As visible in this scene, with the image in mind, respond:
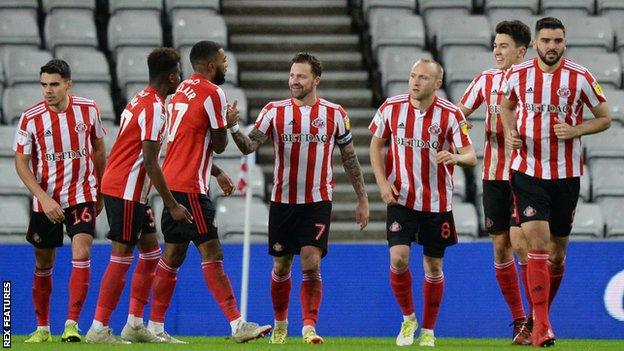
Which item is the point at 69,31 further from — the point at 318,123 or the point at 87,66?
the point at 318,123

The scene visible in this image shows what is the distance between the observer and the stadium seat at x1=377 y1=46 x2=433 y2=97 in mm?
14406

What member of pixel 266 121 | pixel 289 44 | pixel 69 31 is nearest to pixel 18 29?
pixel 69 31

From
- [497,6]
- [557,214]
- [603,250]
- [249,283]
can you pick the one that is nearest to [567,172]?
[557,214]

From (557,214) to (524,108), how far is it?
72 centimetres

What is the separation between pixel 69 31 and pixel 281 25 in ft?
8.77

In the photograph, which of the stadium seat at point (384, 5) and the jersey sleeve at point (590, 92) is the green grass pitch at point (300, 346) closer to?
the jersey sleeve at point (590, 92)

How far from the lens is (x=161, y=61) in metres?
9.02

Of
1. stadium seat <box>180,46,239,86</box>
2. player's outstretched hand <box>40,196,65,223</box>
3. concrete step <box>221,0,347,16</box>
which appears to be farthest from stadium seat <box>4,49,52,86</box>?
player's outstretched hand <box>40,196,65,223</box>

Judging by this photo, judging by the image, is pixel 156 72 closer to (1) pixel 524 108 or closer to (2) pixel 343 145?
(2) pixel 343 145

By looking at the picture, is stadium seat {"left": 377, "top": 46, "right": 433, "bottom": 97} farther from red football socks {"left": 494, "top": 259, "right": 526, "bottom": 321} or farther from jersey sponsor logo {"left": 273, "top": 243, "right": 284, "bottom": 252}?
jersey sponsor logo {"left": 273, "top": 243, "right": 284, "bottom": 252}

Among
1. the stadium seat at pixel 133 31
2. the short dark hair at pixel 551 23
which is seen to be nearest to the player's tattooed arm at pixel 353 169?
the short dark hair at pixel 551 23

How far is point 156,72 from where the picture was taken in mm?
9031

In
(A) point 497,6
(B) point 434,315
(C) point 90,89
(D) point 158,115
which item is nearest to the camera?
(D) point 158,115

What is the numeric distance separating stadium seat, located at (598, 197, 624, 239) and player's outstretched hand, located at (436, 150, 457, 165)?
4051mm
